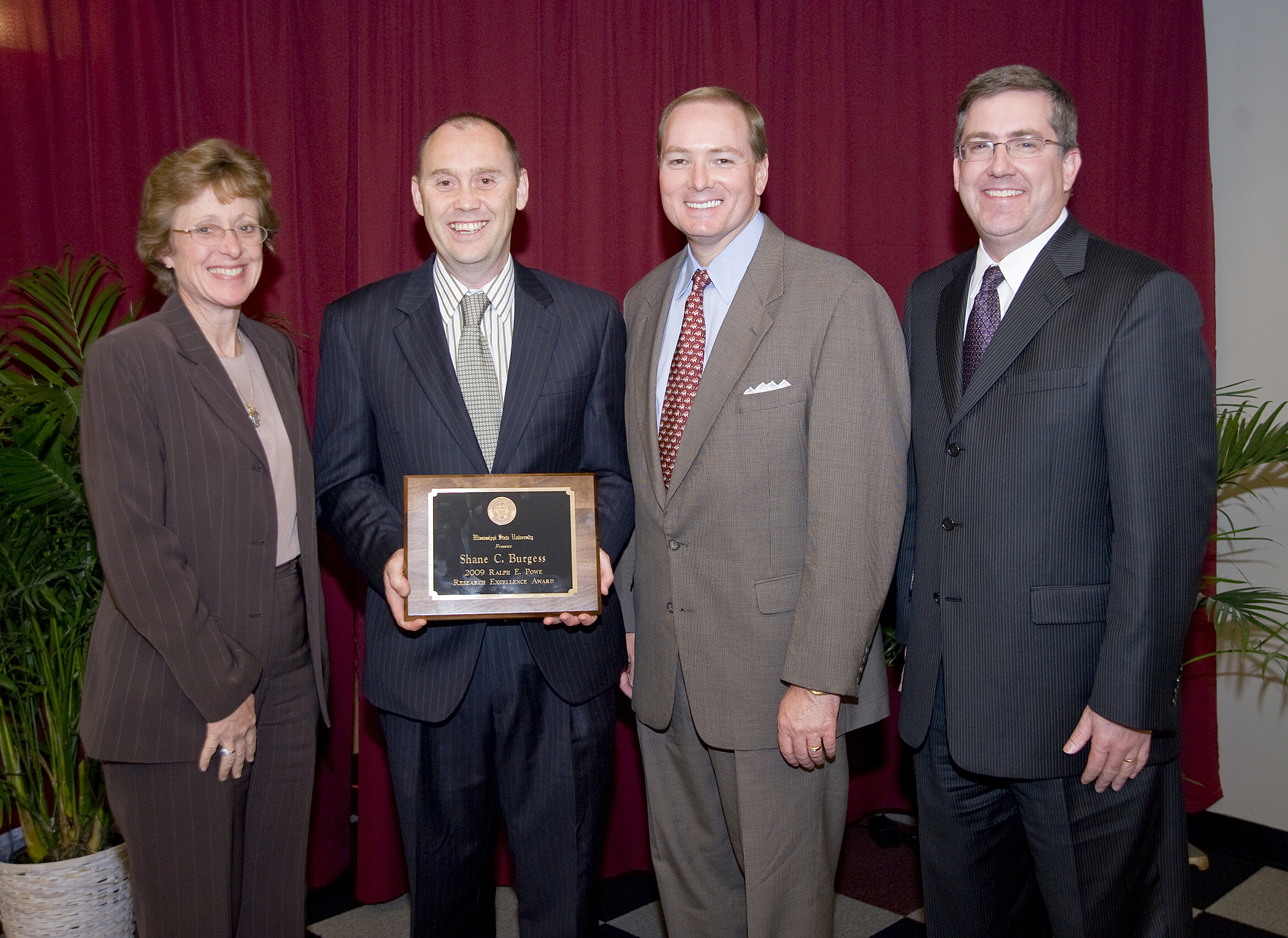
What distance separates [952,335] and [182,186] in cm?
179

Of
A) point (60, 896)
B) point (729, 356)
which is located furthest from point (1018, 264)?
point (60, 896)

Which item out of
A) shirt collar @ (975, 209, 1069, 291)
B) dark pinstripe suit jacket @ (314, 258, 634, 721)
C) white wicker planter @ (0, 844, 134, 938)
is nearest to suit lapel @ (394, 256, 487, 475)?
dark pinstripe suit jacket @ (314, 258, 634, 721)

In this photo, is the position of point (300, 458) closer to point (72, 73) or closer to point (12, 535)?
point (12, 535)

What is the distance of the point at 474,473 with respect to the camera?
220 centimetres

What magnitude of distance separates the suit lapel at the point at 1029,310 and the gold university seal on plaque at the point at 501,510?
0.97 meters

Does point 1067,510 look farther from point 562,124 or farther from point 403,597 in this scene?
point 562,124

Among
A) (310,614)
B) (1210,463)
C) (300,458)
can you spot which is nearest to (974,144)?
(1210,463)

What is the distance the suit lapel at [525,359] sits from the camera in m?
2.21

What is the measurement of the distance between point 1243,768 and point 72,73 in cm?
488

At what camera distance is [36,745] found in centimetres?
282

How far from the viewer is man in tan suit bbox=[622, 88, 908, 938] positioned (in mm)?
2057

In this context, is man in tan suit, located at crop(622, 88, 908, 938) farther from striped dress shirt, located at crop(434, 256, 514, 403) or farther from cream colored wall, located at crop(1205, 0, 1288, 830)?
cream colored wall, located at crop(1205, 0, 1288, 830)

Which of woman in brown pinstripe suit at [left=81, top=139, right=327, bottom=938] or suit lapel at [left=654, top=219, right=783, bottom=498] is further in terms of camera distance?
suit lapel at [left=654, top=219, right=783, bottom=498]

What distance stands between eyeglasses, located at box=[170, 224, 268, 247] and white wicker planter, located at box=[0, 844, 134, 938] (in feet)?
5.54
